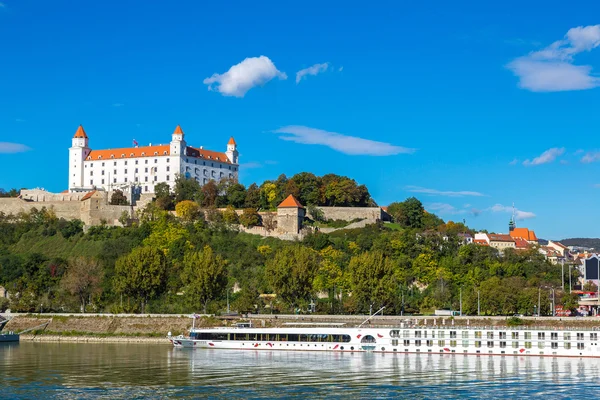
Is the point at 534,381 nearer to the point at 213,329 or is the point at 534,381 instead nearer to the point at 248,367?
the point at 248,367

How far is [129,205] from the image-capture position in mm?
98438

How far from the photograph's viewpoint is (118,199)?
99.4m

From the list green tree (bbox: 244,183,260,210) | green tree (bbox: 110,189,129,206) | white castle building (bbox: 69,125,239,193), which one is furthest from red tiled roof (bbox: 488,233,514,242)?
green tree (bbox: 110,189,129,206)

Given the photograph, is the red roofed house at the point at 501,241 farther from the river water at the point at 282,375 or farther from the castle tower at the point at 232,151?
the river water at the point at 282,375

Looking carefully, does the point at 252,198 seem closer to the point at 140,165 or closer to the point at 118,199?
the point at 118,199

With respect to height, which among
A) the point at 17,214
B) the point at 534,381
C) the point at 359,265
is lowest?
the point at 534,381

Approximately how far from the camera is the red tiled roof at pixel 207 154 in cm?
11531

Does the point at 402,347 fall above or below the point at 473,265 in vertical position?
below

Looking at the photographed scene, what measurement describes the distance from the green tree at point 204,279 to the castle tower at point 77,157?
5270 centimetres

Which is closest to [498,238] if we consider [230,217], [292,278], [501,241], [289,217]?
[501,241]

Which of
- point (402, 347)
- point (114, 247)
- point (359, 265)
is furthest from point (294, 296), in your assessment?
point (114, 247)

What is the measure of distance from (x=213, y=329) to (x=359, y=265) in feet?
47.3

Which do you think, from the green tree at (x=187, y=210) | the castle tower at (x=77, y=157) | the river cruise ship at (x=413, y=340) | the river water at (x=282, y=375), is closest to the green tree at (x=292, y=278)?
the river cruise ship at (x=413, y=340)

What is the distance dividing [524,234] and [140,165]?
5790 cm
